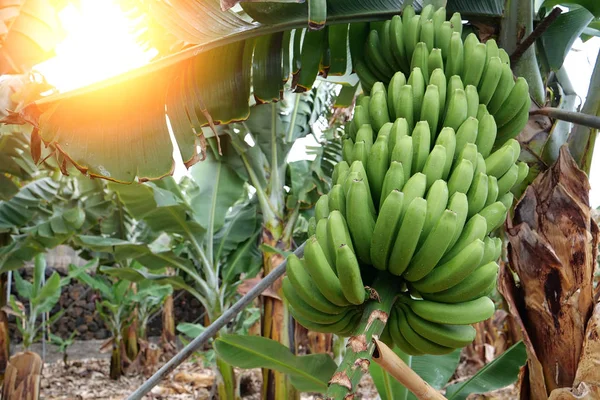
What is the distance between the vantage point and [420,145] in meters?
0.81

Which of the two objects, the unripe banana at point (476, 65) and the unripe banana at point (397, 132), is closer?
the unripe banana at point (397, 132)

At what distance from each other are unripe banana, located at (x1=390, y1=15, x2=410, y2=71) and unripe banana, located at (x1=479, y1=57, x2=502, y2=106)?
0.18 metres

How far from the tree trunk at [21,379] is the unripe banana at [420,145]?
2958 millimetres

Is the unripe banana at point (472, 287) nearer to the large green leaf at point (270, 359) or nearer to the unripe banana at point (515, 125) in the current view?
the unripe banana at point (515, 125)

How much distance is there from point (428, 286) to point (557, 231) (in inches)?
20.1

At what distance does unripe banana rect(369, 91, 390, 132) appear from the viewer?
2.97 feet

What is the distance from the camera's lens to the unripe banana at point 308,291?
0.75 m

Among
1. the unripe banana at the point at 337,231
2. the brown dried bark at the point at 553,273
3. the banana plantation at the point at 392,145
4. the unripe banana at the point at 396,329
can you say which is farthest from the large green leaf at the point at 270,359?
the unripe banana at the point at 337,231

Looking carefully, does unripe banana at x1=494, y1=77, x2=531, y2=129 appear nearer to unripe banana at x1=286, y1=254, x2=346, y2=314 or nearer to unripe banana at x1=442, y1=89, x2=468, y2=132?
unripe banana at x1=442, y1=89, x2=468, y2=132

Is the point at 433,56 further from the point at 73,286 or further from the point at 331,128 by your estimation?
the point at 73,286

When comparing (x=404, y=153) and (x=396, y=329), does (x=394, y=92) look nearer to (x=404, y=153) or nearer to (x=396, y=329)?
(x=404, y=153)

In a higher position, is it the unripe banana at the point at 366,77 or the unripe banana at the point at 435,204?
the unripe banana at the point at 366,77

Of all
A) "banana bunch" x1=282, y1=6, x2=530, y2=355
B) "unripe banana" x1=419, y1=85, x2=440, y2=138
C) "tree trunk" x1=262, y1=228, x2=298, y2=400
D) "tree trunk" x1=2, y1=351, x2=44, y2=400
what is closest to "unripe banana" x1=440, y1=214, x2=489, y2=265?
"banana bunch" x1=282, y1=6, x2=530, y2=355

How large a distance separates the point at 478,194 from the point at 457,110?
0.17 m
